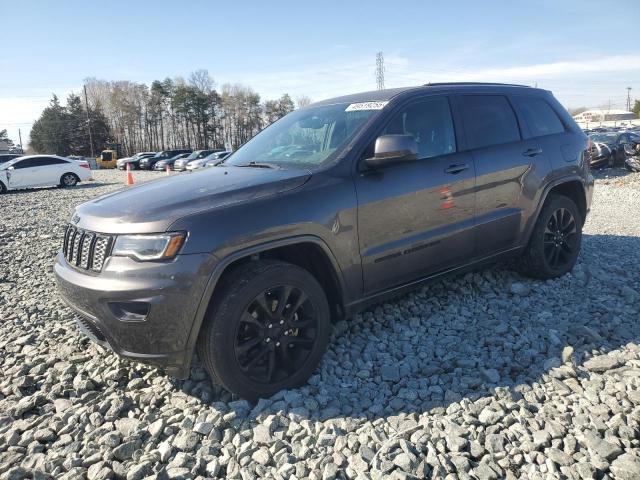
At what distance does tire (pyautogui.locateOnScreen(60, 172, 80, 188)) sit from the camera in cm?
2114

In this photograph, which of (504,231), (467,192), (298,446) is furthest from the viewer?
(504,231)

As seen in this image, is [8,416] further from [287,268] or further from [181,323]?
[287,268]

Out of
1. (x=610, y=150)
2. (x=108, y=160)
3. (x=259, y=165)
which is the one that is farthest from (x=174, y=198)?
(x=108, y=160)

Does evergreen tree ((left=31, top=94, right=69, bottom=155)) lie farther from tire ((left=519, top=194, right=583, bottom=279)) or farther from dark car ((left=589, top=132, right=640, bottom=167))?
tire ((left=519, top=194, right=583, bottom=279))

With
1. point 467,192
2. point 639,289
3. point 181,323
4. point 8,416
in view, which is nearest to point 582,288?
point 639,289

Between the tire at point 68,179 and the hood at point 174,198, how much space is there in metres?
20.4

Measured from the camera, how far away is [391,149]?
125 inches

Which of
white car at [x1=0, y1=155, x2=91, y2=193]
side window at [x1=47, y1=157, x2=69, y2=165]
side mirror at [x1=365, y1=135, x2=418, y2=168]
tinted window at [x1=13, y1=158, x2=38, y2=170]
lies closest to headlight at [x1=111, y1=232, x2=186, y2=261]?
side mirror at [x1=365, y1=135, x2=418, y2=168]

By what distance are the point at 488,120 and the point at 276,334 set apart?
8.91ft

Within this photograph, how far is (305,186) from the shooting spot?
3045 mm

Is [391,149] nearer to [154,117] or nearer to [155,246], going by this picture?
[155,246]

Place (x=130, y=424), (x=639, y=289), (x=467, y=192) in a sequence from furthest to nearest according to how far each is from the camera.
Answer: (x=639, y=289) < (x=467, y=192) < (x=130, y=424)

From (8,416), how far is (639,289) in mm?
5119

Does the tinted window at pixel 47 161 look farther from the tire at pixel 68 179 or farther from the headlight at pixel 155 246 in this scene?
the headlight at pixel 155 246
